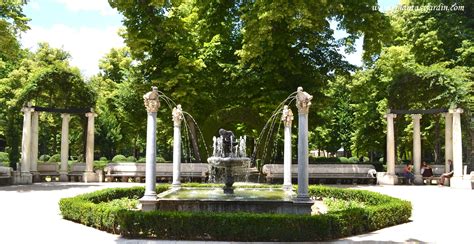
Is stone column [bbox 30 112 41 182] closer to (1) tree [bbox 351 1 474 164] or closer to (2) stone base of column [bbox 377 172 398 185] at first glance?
(2) stone base of column [bbox 377 172 398 185]

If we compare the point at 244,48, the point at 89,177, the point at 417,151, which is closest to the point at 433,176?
the point at 417,151

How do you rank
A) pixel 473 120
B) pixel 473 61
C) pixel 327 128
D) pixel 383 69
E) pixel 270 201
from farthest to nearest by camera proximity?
pixel 327 128
pixel 383 69
pixel 473 61
pixel 473 120
pixel 270 201

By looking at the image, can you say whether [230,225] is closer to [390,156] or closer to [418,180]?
[390,156]

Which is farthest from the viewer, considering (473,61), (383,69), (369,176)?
(383,69)

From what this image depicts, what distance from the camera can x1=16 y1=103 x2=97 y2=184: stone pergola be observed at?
27.0 metres

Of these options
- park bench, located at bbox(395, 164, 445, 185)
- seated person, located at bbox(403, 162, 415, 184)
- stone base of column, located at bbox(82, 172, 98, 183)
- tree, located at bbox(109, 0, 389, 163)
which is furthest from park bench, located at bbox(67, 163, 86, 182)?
seated person, located at bbox(403, 162, 415, 184)

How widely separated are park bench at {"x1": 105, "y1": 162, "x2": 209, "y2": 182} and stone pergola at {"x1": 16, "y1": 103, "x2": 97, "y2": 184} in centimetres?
125

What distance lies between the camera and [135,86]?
93.8 feet

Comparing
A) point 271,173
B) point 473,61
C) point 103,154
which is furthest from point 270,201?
point 103,154

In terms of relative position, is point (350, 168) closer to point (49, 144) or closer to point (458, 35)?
point (458, 35)

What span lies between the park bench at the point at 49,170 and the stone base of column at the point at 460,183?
81.2 ft

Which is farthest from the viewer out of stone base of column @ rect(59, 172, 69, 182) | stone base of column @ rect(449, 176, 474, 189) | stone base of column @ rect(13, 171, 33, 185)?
stone base of column @ rect(59, 172, 69, 182)

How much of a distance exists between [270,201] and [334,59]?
56.9 ft

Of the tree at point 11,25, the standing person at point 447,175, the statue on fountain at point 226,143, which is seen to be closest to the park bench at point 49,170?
the tree at point 11,25
